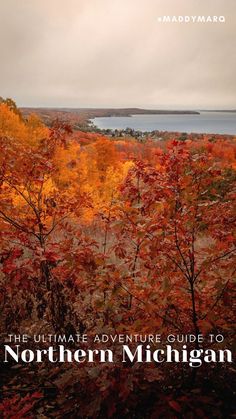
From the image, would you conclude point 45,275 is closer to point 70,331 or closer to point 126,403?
point 70,331

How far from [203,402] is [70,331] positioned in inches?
78.9

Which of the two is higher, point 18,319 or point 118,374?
point 118,374

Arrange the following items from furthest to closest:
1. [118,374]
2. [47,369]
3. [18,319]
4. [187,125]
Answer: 1. [187,125]
2. [18,319]
3. [47,369]
4. [118,374]

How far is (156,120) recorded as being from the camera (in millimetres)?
36594

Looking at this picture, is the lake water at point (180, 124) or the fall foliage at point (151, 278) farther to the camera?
the lake water at point (180, 124)

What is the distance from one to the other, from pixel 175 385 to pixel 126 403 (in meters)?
0.72

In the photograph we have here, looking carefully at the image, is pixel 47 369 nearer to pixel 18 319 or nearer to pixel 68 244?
pixel 18 319

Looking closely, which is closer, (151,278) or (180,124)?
(151,278)

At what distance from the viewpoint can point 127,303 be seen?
4.41 meters

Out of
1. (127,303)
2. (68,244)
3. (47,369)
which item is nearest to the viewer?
(68,244)

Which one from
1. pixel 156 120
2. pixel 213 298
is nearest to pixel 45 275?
pixel 213 298

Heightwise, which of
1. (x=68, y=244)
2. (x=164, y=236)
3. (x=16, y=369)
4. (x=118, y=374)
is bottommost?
(x=16, y=369)

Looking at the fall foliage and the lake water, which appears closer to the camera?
the fall foliage

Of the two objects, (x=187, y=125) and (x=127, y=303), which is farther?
(x=187, y=125)
